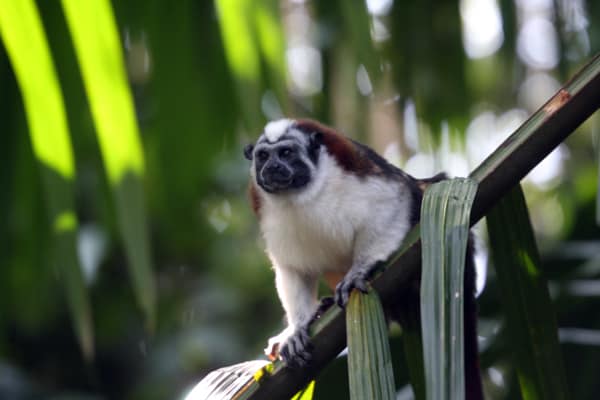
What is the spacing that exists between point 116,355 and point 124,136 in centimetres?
297

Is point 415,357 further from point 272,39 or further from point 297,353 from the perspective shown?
point 272,39

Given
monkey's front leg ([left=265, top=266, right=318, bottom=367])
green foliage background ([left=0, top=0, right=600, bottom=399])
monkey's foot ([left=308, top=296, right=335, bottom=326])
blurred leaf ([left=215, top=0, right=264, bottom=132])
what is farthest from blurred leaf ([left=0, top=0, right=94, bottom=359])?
monkey's foot ([left=308, top=296, right=335, bottom=326])

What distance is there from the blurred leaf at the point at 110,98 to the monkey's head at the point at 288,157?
68 cm

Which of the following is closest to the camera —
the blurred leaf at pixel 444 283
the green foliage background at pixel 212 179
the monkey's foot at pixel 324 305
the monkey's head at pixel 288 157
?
the blurred leaf at pixel 444 283

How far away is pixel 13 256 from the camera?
10.6 ft

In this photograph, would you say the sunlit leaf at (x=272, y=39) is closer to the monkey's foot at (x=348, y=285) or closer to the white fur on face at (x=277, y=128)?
the white fur on face at (x=277, y=128)

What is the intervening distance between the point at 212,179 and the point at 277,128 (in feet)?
6.33

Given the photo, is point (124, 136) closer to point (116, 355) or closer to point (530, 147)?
point (530, 147)

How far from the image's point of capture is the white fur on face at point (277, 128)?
224 cm

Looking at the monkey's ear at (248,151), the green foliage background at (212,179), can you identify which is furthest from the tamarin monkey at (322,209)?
the green foliage background at (212,179)

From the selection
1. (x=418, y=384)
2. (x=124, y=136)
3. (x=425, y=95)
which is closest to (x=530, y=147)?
(x=418, y=384)

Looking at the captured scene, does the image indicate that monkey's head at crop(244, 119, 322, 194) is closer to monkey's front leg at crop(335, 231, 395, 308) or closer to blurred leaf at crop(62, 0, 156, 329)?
monkey's front leg at crop(335, 231, 395, 308)

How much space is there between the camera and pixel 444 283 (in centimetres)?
104

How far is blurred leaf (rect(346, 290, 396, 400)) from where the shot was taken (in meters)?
1.06
